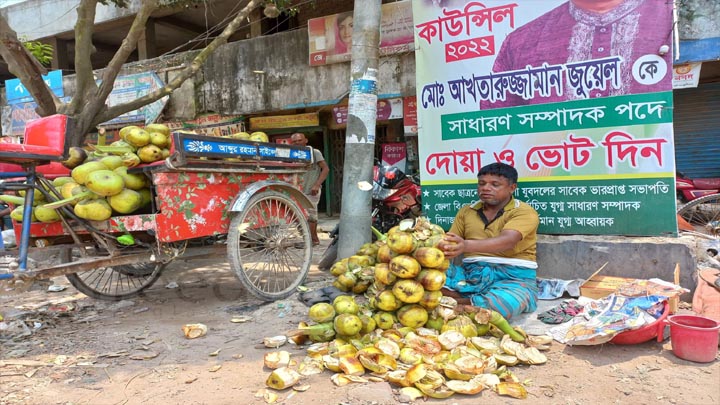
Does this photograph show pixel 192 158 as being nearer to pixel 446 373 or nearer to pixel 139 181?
pixel 139 181

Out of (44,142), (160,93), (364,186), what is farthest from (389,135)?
(44,142)

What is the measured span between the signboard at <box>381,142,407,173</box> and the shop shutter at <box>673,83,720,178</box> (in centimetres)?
510

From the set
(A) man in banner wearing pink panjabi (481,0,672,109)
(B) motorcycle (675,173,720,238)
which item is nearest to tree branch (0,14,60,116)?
(A) man in banner wearing pink panjabi (481,0,672,109)

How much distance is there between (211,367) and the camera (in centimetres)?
259

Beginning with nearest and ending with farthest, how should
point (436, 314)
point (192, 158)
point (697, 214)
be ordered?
point (436, 314) < point (192, 158) < point (697, 214)

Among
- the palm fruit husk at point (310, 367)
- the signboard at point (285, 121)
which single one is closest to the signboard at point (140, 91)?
the signboard at point (285, 121)

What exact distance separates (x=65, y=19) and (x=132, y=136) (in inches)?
517

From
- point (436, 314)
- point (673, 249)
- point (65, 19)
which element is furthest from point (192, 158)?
point (65, 19)

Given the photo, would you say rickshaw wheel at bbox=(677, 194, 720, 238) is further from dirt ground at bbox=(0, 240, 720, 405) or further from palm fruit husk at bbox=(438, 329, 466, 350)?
palm fruit husk at bbox=(438, 329, 466, 350)

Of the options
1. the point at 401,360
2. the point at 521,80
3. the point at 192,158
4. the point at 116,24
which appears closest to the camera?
the point at 401,360

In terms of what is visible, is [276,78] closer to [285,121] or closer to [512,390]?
Answer: [285,121]

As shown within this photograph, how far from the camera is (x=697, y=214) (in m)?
5.41

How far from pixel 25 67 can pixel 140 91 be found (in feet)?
18.9

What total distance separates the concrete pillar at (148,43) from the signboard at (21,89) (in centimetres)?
225
